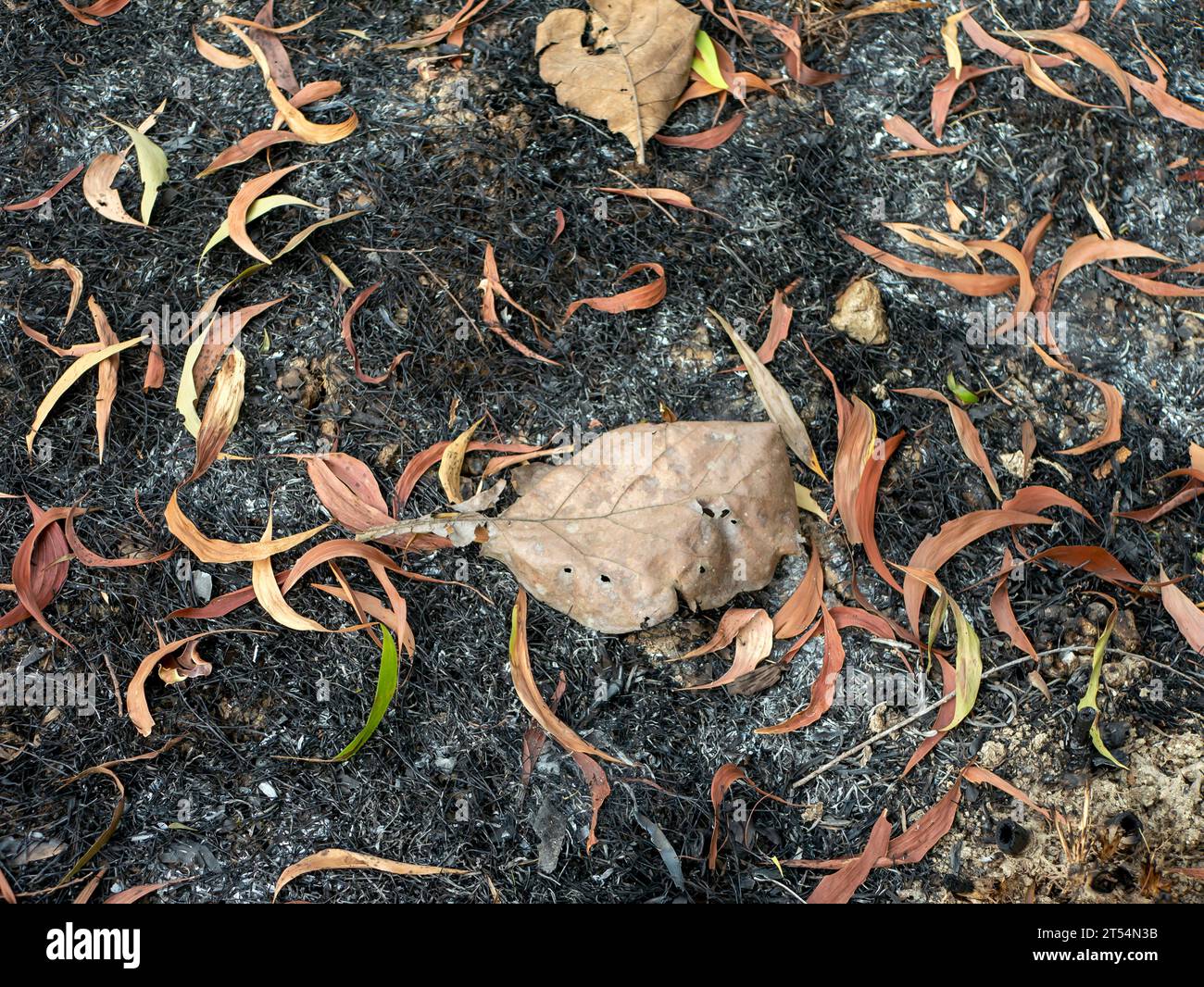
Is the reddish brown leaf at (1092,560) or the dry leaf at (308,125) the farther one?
the dry leaf at (308,125)

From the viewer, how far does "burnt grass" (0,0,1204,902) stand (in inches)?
72.1

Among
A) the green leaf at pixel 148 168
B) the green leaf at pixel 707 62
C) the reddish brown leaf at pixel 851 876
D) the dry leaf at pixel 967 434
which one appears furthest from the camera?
the green leaf at pixel 707 62

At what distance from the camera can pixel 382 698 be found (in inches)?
71.7

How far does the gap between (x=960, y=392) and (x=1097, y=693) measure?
731mm

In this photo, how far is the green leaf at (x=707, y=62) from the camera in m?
2.26

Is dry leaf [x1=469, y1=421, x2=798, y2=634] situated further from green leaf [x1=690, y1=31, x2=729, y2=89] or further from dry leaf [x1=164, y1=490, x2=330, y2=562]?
green leaf [x1=690, y1=31, x2=729, y2=89]

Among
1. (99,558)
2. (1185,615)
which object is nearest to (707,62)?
(1185,615)

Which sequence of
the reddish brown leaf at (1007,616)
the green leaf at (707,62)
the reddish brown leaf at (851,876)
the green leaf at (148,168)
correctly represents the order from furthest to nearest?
1. the green leaf at (707,62)
2. the green leaf at (148,168)
3. the reddish brown leaf at (1007,616)
4. the reddish brown leaf at (851,876)

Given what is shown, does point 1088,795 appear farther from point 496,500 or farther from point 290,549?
point 290,549

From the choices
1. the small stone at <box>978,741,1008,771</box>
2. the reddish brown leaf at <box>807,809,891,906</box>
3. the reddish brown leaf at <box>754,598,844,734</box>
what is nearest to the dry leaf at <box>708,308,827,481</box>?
the reddish brown leaf at <box>754,598,844,734</box>

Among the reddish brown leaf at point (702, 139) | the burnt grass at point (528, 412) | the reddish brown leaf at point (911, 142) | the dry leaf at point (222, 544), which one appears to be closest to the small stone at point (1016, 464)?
the burnt grass at point (528, 412)

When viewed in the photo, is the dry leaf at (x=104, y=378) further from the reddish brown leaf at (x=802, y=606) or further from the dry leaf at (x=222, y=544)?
the reddish brown leaf at (x=802, y=606)

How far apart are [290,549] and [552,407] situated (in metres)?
0.66

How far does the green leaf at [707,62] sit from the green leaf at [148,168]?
1367 millimetres
